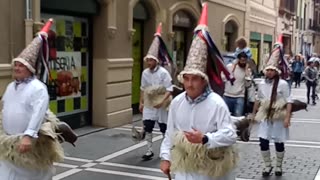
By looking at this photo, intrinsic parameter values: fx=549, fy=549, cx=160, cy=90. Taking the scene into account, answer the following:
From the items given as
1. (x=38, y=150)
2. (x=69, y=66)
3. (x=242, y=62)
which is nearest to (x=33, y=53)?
(x=38, y=150)

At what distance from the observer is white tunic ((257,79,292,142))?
775 centimetres

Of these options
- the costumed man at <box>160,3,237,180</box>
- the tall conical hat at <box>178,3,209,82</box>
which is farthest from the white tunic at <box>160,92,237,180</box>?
the tall conical hat at <box>178,3,209,82</box>

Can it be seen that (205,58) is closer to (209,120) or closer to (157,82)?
(209,120)

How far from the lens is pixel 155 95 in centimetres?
911

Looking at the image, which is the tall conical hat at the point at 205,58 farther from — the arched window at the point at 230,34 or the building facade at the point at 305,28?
the building facade at the point at 305,28

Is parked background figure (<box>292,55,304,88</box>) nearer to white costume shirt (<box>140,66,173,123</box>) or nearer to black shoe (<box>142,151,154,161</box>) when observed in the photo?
white costume shirt (<box>140,66,173,123</box>)

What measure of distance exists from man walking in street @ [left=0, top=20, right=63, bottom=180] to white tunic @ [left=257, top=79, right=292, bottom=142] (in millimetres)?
3479

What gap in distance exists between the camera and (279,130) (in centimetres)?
775

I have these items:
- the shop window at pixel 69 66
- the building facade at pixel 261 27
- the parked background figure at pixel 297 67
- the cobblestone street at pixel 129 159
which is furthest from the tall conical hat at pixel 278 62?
the parked background figure at pixel 297 67

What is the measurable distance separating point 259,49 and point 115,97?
18618mm

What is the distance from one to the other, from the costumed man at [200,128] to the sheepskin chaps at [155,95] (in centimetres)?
444

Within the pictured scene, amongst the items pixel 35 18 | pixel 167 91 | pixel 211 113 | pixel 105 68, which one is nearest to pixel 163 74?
pixel 167 91

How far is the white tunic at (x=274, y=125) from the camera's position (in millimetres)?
7750

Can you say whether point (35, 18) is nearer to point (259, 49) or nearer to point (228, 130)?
point (228, 130)
